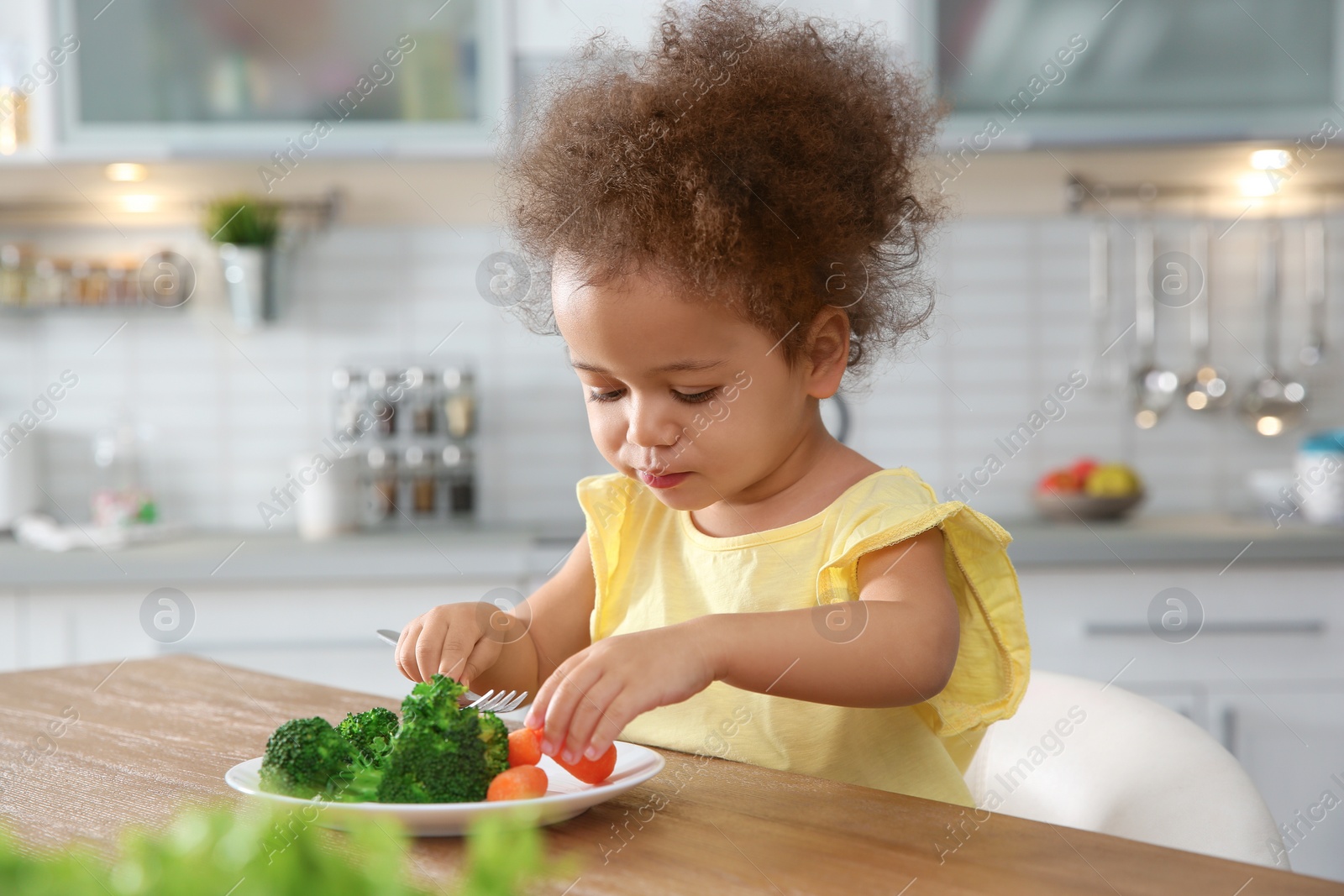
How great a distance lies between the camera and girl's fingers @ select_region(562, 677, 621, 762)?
2.06ft

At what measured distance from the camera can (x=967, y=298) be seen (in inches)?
103

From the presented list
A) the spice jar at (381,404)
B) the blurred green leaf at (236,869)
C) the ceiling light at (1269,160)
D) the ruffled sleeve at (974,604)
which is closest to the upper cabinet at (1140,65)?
the ceiling light at (1269,160)

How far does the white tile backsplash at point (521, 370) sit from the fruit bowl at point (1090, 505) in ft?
0.83

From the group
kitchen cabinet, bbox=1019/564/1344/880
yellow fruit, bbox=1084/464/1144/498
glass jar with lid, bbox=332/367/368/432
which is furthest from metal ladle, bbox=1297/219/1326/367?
glass jar with lid, bbox=332/367/368/432

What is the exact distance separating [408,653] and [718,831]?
13.2 inches

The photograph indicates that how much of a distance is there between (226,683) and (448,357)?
1.68 m

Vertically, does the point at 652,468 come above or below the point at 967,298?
below

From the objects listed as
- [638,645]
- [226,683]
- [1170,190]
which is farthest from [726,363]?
[1170,190]

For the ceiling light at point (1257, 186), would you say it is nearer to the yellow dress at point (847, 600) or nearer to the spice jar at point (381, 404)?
the spice jar at point (381, 404)

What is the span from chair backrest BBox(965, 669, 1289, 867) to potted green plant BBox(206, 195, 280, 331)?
1.96 meters

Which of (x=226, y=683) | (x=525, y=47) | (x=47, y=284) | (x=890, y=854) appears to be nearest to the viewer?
(x=890, y=854)

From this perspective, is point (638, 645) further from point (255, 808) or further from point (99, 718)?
point (99, 718)

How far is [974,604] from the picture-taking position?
92 cm

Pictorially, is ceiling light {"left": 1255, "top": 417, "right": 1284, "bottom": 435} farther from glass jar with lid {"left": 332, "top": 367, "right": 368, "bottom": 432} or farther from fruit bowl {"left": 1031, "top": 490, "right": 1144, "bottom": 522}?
glass jar with lid {"left": 332, "top": 367, "right": 368, "bottom": 432}
